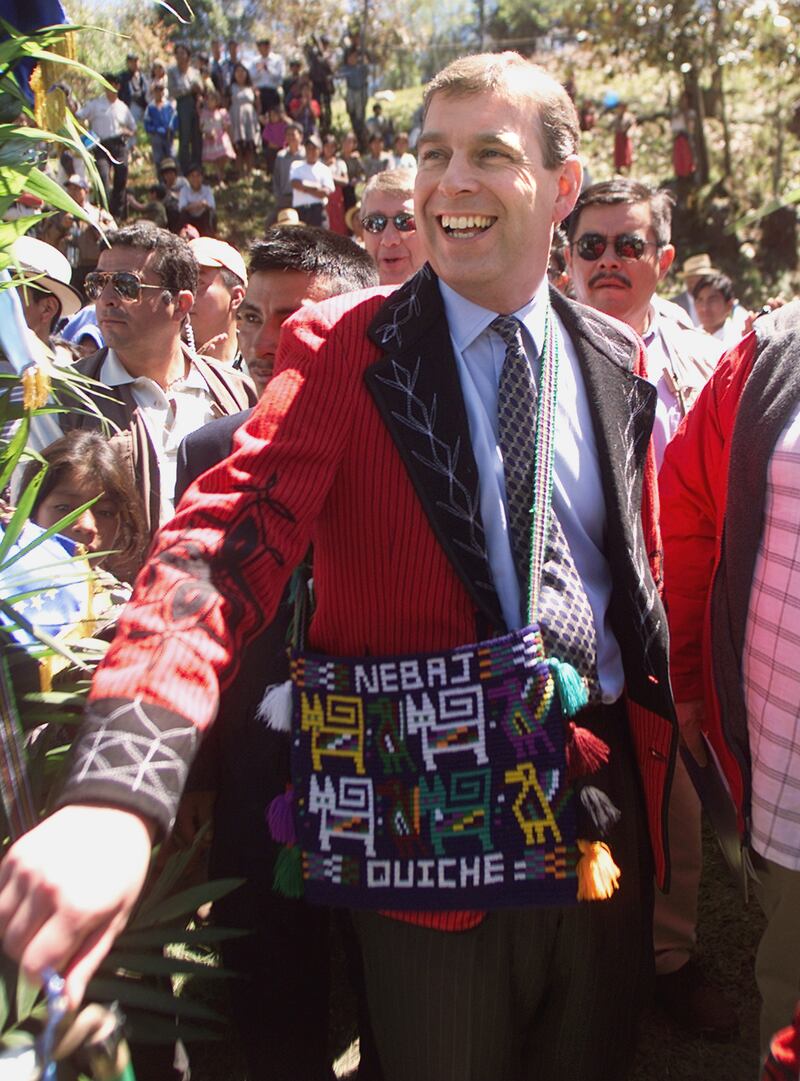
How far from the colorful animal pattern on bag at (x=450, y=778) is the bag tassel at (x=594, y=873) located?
2 cm

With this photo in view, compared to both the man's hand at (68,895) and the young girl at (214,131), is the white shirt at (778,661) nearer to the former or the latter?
the man's hand at (68,895)

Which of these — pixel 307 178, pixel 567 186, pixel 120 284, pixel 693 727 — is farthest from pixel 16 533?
pixel 307 178

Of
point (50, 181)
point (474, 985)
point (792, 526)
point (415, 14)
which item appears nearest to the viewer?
point (50, 181)

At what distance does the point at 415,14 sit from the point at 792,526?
29873mm

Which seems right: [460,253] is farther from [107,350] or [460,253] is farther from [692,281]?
[692,281]

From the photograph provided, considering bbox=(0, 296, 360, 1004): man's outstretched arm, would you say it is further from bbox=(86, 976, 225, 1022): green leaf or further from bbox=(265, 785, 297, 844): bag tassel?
bbox=(265, 785, 297, 844): bag tassel

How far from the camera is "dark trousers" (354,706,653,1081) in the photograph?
5.34ft

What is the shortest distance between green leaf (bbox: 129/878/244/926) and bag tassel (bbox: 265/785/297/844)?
0.20m

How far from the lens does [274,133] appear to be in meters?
16.5

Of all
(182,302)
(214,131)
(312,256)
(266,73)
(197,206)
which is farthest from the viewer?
(266,73)

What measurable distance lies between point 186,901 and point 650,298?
2.63 metres

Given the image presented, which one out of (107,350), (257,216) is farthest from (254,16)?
(107,350)

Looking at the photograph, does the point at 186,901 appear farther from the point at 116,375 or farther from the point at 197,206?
the point at 197,206

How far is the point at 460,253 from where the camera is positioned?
1669 millimetres
